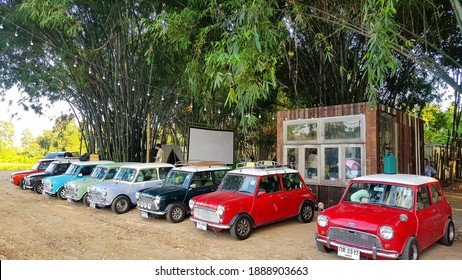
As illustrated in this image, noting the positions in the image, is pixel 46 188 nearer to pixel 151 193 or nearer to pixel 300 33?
pixel 151 193

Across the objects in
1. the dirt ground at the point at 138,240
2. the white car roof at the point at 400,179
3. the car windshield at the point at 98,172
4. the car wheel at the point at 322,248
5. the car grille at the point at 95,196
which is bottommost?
the dirt ground at the point at 138,240

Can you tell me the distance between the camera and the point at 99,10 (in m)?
9.59

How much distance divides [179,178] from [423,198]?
4.93 m

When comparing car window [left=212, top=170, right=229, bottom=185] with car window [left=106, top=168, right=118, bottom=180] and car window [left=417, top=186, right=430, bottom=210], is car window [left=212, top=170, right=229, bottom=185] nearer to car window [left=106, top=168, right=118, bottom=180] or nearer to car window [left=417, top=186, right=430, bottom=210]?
car window [left=106, top=168, right=118, bottom=180]

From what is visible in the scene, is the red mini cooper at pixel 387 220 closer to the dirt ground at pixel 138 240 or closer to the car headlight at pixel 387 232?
the car headlight at pixel 387 232

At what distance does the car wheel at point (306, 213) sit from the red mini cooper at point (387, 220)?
5.98 ft

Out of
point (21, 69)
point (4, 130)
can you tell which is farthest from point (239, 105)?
point (4, 130)

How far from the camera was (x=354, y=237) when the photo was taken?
13.1 ft

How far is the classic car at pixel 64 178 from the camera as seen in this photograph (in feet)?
31.8

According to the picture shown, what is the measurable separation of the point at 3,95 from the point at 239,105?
1584 cm

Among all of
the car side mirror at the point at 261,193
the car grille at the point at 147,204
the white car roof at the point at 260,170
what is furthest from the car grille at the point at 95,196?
the car side mirror at the point at 261,193

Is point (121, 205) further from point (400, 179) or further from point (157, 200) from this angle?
point (400, 179)

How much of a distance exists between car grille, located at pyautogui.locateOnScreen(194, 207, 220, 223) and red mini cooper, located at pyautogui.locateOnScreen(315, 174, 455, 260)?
5.75 ft

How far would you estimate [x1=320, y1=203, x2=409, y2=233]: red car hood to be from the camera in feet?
12.7
